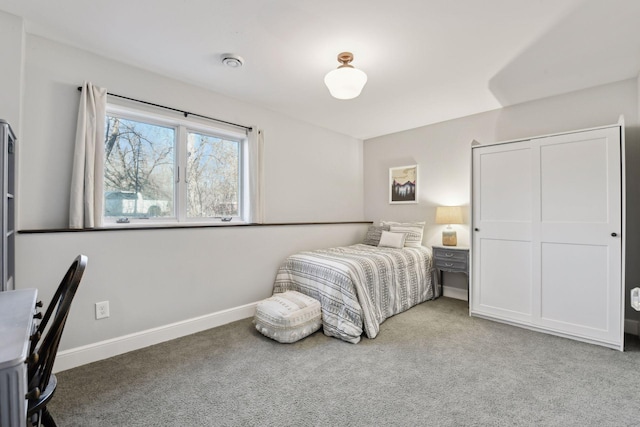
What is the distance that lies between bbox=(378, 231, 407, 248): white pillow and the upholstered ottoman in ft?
4.94

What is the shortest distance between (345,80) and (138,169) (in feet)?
6.59

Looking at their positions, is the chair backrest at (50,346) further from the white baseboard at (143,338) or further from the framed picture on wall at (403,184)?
the framed picture on wall at (403,184)

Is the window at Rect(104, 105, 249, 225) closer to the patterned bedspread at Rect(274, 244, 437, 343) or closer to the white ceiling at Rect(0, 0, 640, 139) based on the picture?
the white ceiling at Rect(0, 0, 640, 139)

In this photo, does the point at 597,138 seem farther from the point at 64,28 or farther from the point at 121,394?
the point at 64,28

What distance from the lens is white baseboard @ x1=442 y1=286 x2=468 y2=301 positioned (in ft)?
12.6

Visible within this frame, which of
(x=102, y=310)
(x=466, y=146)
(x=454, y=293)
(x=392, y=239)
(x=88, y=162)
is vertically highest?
(x=466, y=146)

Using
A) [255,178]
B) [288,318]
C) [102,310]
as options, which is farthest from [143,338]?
[255,178]

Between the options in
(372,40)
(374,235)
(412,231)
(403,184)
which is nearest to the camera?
(372,40)

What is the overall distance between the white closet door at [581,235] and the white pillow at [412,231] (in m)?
1.40

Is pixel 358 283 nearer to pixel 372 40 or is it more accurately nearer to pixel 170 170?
pixel 372 40

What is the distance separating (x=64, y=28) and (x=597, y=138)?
417 cm

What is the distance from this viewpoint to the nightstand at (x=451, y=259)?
3.46 meters

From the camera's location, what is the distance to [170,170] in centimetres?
296

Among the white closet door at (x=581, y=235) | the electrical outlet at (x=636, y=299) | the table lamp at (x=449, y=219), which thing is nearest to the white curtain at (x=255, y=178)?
the table lamp at (x=449, y=219)
